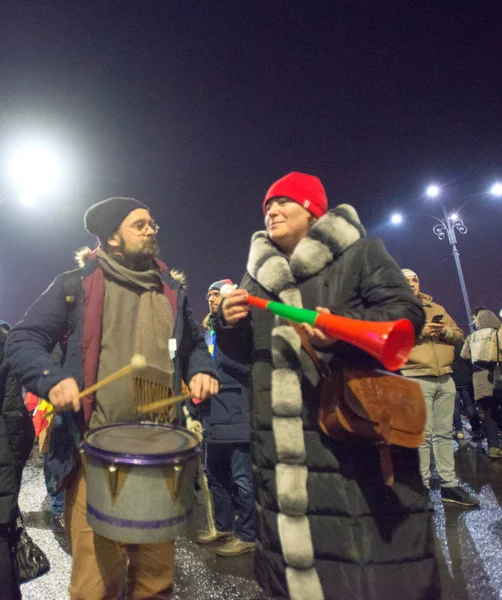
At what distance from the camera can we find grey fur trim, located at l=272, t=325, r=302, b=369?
2076mm

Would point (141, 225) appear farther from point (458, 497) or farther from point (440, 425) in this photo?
point (458, 497)

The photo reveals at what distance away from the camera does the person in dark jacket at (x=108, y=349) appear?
223 cm

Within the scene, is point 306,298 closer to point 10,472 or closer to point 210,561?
point 10,472

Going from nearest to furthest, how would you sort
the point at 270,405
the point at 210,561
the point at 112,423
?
the point at 270,405, the point at 112,423, the point at 210,561

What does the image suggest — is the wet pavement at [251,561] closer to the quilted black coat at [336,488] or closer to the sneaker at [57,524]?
the sneaker at [57,524]

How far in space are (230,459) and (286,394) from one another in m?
2.46

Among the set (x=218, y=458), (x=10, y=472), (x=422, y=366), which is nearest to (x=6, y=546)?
(x=10, y=472)

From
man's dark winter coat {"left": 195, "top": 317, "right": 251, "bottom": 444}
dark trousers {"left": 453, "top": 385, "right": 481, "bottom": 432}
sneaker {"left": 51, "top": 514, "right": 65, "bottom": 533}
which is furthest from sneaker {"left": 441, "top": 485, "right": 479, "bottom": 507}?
sneaker {"left": 51, "top": 514, "right": 65, "bottom": 533}

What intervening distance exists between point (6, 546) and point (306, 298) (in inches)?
91.5

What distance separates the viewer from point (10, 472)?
2.66m

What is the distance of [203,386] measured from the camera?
8.21ft

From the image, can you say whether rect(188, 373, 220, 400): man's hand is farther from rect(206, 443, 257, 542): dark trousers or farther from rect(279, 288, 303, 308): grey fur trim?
rect(206, 443, 257, 542): dark trousers

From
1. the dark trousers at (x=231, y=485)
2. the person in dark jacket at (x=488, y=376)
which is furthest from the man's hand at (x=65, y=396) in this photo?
the person in dark jacket at (x=488, y=376)

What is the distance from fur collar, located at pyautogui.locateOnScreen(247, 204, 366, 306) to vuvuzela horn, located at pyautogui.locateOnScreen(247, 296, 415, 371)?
447mm
